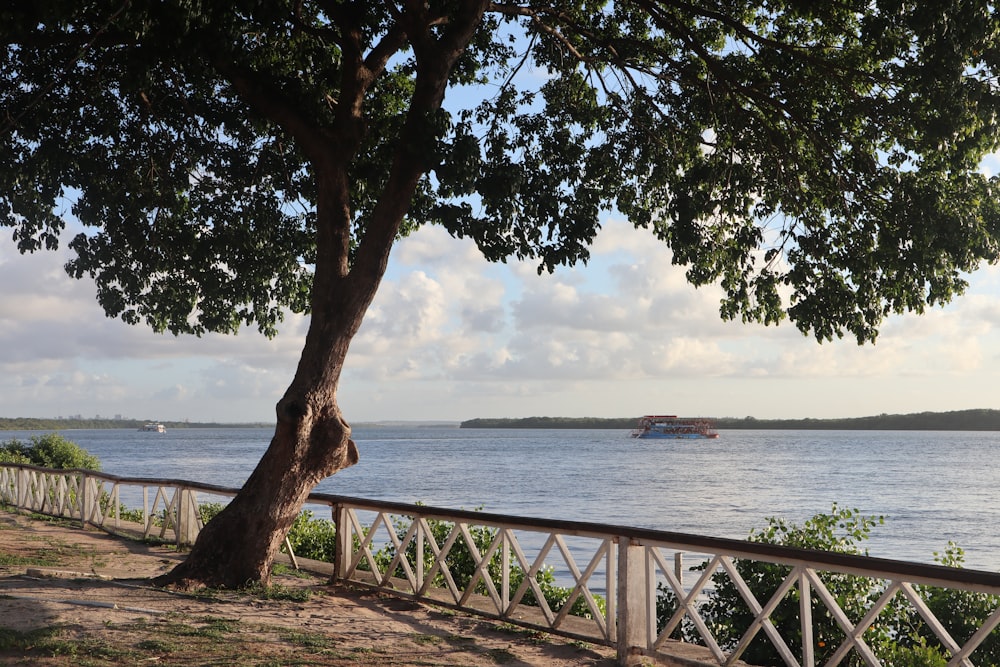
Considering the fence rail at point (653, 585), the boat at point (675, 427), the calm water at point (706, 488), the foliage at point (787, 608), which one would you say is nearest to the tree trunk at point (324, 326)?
the fence rail at point (653, 585)

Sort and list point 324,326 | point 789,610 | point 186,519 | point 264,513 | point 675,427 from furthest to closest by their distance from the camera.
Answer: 1. point 675,427
2. point 186,519
3. point 324,326
4. point 264,513
5. point 789,610

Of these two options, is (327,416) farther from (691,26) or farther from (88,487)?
(88,487)

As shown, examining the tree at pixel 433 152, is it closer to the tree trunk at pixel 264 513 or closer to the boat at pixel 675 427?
the tree trunk at pixel 264 513

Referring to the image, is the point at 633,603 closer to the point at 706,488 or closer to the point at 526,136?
the point at 526,136

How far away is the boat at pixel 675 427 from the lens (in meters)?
155

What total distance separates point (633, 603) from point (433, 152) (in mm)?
5816

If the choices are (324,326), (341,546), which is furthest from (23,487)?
(324,326)

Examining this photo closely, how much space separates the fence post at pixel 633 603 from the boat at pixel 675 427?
14919 centimetres

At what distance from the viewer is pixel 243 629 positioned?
356 inches

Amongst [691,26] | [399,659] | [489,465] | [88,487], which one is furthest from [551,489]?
[399,659]

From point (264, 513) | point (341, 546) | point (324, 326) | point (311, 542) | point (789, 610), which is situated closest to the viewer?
point (789, 610)

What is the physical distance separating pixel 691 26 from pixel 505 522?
330 inches

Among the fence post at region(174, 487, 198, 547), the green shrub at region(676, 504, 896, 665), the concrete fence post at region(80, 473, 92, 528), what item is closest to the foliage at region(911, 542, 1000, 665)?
the green shrub at region(676, 504, 896, 665)

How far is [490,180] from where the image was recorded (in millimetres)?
12492
